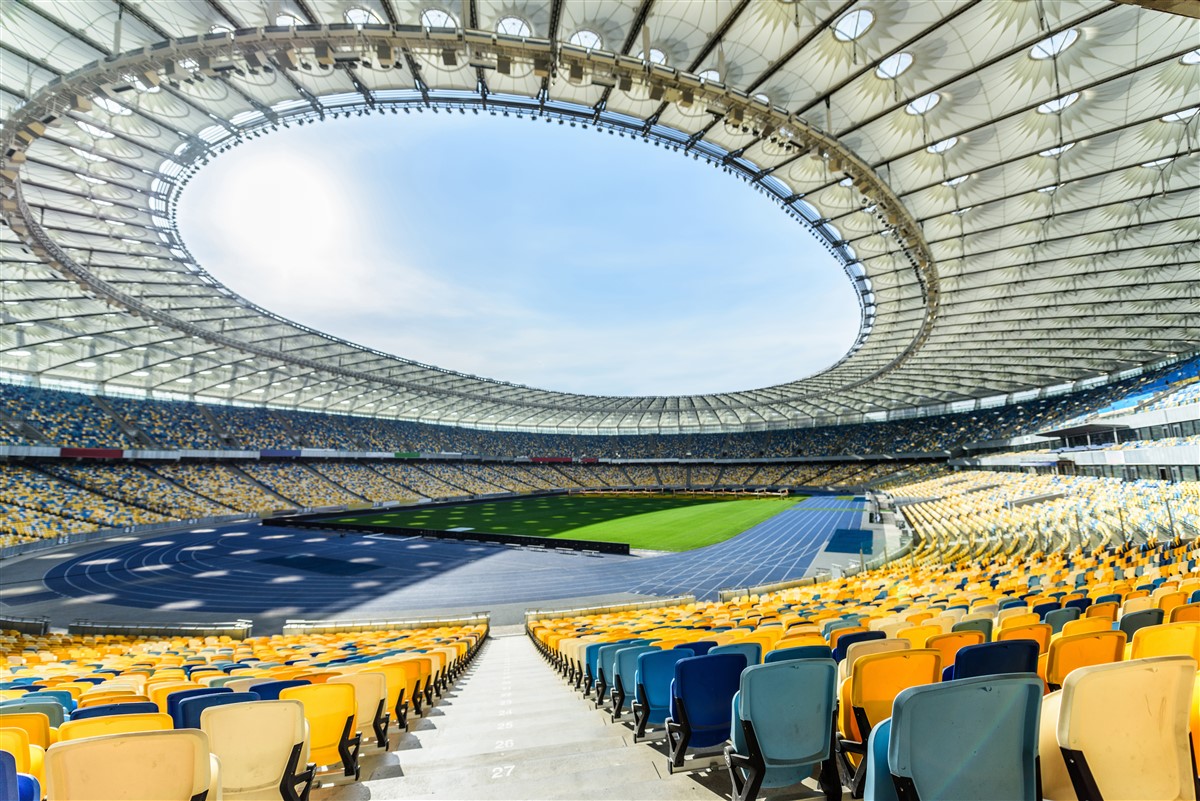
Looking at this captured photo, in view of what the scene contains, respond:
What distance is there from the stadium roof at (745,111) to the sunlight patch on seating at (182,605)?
15.0 m

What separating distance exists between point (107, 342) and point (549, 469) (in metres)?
57.2

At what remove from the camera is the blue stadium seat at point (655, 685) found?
14.7ft

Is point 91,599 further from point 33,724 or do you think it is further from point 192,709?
point 192,709

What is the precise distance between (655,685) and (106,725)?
11.7 ft

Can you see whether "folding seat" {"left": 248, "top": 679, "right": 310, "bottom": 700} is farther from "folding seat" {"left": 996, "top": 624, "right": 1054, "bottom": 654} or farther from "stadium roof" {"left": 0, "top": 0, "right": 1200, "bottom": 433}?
"stadium roof" {"left": 0, "top": 0, "right": 1200, "bottom": 433}

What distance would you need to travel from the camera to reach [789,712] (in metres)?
2.96

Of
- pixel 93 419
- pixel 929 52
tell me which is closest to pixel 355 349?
pixel 93 419

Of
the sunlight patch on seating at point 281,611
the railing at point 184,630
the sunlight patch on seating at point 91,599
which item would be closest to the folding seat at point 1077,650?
the railing at point 184,630

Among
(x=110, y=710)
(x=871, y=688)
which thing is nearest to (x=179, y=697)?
(x=110, y=710)

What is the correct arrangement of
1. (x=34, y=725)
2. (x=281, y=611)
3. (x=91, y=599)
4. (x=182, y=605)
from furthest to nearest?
(x=91, y=599), (x=182, y=605), (x=281, y=611), (x=34, y=725)

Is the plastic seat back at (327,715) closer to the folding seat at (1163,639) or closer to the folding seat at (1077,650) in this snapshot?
the folding seat at (1077,650)

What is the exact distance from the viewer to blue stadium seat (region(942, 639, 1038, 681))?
3.15 meters

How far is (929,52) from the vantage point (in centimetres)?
1351

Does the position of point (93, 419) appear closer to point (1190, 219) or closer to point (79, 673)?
point (79, 673)
